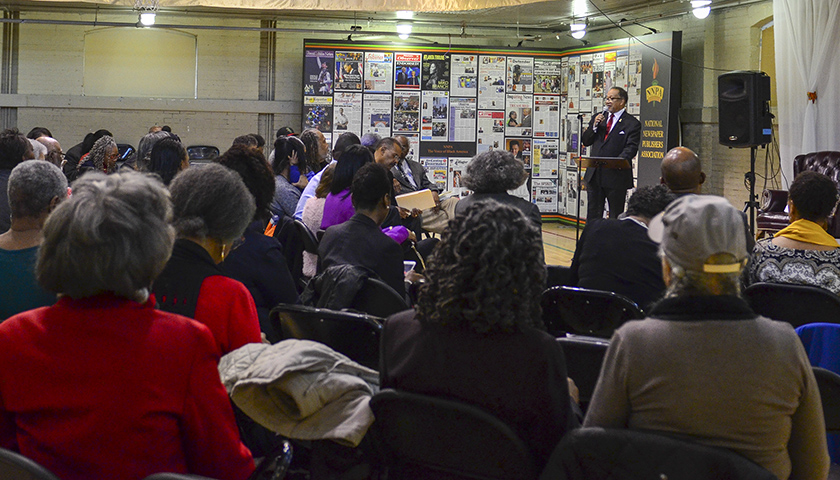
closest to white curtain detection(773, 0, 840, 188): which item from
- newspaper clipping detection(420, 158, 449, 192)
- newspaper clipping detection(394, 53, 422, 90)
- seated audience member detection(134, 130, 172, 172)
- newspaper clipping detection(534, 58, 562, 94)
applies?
newspaper clipping detection(534, 58, 562, 94)

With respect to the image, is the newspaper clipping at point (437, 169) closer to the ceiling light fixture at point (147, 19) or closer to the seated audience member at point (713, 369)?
the ceiling light fixture at point (147, 19)

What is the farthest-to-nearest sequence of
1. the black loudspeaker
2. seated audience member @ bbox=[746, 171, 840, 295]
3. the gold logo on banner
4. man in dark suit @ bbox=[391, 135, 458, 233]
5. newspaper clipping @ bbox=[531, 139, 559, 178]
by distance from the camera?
1. newspaper clipping @ bbox=[531, 139, 559, 178]
2. the gold logo on banner
3. the black loudspeaker
4. man in dark suit @ bbox=[391, 135, 458, 233]
5. seated audience member @ bbox=[746, 171, 840, 295]

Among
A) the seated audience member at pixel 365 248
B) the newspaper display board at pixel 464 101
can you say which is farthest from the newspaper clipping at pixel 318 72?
the seated audience member at pixel 365 248

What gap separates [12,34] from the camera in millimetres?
11844

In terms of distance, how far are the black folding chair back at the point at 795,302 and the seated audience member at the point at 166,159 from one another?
274cm

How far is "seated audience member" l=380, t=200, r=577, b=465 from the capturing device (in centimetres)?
165

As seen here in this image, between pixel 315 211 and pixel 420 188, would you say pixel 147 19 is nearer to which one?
pixel 420 188

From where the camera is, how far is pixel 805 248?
3316 millimetres

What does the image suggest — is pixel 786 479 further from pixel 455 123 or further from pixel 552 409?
pixel 455 123

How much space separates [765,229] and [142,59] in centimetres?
932

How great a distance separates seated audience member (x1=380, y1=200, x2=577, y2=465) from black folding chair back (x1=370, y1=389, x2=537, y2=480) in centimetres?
7

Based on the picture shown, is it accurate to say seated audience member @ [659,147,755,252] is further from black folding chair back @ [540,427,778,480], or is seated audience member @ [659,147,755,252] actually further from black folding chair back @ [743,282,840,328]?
black folding chair back @ [540,427,778,480]

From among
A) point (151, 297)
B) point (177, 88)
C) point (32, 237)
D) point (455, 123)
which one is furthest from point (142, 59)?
point (151, 297)

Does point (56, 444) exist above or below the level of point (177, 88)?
below
